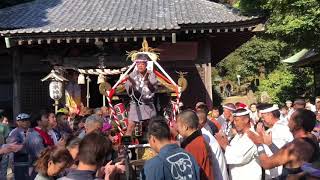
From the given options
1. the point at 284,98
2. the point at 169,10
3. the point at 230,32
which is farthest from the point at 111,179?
the point at 284,98

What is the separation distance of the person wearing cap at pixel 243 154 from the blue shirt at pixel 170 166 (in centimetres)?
129

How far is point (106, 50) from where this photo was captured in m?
12.6

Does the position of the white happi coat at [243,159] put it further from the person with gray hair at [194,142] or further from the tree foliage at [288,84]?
the tree foliage at [288,84]

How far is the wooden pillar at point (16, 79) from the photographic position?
41.3 feet

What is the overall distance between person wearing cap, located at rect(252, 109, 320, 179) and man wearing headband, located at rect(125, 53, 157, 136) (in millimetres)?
3879

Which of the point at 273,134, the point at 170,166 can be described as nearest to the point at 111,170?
the point at 170,166

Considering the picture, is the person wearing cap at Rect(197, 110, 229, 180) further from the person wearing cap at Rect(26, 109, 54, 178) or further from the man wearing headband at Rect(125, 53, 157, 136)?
the man wearing headband at Rect(125, 53, 157, 136)

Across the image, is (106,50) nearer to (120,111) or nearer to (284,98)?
(120,111)

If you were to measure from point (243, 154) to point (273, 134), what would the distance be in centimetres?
72

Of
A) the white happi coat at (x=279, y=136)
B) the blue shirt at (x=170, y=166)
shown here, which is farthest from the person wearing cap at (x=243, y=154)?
the blue shirt at (x=170, y=166)

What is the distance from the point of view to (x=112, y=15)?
14094 mm

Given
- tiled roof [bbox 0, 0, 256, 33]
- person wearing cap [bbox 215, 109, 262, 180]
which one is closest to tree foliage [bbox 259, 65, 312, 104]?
tiled roof [bbox 0, 0, 256, 33]

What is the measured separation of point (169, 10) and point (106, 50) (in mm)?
2673

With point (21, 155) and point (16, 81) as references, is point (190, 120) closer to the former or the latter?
point (21, 155)
